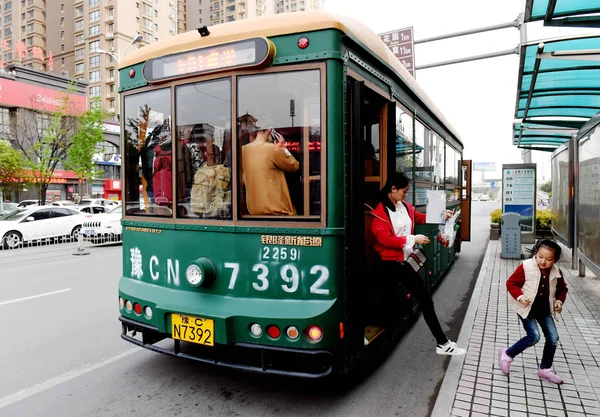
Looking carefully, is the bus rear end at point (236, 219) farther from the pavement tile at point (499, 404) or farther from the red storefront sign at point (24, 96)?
the red storefront sign at point (24, 96)

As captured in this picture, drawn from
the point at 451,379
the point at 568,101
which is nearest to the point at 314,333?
the point at 451,379

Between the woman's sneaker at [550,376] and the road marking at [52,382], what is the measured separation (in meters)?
4.16

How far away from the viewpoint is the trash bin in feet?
35.6

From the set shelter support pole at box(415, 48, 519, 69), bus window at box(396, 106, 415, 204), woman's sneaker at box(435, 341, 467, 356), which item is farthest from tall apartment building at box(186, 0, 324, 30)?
woman's sneaker at box(435, 341, 467, 356)

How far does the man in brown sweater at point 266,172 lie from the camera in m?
3.59

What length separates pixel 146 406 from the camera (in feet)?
12.1

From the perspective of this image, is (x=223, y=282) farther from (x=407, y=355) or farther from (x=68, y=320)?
(x=68, y=320)

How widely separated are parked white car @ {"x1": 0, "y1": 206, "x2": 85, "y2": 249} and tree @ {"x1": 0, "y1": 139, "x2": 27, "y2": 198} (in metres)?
10.7

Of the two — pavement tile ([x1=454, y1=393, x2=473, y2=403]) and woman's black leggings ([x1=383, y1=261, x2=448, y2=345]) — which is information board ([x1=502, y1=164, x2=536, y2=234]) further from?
pavement tile ([x1=454, y1=393, x2=473, y2=403])

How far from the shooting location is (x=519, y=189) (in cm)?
1219

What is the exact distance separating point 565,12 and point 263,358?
Result: 5.78 m

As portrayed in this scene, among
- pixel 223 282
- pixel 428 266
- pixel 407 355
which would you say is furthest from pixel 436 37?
pixel 223 282

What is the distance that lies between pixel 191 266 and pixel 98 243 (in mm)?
14291

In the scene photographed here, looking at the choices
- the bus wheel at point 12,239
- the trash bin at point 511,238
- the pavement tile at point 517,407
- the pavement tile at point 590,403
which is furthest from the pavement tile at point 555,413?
the bus wheel at point 12,239
